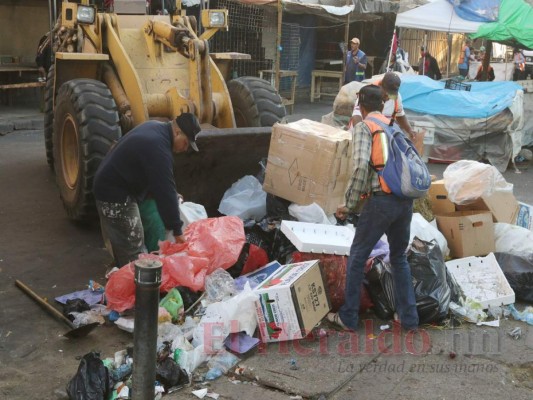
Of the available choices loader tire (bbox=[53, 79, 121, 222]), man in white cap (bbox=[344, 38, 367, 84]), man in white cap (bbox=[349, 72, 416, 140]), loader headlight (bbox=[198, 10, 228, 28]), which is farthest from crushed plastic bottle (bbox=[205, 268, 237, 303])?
man in white cap (bbox=[344, 38, 367, 84])

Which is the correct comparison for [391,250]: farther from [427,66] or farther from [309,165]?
[427,66]

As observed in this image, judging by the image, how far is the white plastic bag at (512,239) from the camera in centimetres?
620

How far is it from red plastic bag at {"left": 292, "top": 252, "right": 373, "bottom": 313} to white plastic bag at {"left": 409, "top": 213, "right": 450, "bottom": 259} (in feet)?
2.60

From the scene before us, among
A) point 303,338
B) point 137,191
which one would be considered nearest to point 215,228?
point 137,191

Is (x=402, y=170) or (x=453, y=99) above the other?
(x=402, y=170)

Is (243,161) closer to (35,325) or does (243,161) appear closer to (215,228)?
(215,228)

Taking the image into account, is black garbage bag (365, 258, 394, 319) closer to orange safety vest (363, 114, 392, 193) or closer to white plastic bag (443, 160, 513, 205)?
orange safety vest (363, 114, 392, 193)

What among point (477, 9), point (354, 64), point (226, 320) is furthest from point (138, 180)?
point (354, 64)

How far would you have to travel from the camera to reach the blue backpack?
4625 mm

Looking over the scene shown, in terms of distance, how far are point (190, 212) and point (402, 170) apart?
2107mm

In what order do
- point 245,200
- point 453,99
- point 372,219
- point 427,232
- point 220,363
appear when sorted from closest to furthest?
point 220,363 < point 372,219 < point 427,232 < point 245,200 < point 453,99

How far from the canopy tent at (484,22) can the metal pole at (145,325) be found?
11442 millimetres

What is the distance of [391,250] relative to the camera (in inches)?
197

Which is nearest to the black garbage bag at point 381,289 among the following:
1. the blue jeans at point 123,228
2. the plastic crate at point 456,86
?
the blue jeans at point 123,228
